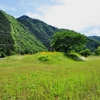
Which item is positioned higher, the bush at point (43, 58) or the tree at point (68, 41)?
the tree at point (68, 41)

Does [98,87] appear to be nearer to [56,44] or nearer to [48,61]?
[48,61]

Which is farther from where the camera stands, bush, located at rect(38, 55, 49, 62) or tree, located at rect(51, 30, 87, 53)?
tree, located at rect(51, 30, 87, 53)

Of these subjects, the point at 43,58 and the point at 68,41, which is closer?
the point at 43,58

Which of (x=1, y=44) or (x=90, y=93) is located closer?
(x=90, y=93)

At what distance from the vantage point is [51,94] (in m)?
9.84

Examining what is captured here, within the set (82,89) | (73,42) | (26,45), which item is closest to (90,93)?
(82,89)

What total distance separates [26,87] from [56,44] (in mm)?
38226

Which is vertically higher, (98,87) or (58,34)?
(58,34)

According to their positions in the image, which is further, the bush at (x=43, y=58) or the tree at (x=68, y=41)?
the tree at (x=68, y=41)

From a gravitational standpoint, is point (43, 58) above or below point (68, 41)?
below

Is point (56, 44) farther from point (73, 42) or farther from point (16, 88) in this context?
point (16, 88)

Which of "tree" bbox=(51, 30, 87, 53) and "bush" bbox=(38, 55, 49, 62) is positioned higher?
"tree" bbox=(51, 30, 87, 53)

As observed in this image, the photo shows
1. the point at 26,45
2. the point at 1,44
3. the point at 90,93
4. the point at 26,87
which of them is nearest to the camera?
the point at 90,93

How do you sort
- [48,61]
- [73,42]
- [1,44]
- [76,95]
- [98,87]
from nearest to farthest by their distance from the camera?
[76,95]
[98,87]
[48,61]
[73,42]
[1,44]
